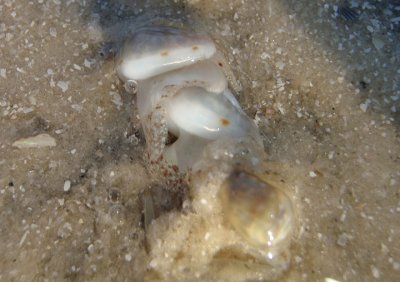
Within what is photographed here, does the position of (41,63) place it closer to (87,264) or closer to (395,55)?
(87,264)

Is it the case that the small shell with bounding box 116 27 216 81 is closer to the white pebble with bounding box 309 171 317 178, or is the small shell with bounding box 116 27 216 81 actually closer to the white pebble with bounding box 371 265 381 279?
the white pebble with bounding box 309 171 317 178

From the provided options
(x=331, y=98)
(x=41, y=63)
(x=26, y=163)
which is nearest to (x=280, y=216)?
(x=331, y=98)

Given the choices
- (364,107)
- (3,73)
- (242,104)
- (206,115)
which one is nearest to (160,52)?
(206,115)

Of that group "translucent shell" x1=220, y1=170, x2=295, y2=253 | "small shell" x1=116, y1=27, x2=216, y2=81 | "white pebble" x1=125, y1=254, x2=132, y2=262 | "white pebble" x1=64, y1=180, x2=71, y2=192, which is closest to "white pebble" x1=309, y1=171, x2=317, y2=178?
"translucent shell" x1=220, y1=170, x2=295, y2=253

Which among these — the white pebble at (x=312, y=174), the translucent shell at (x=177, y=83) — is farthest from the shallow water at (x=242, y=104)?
the translucent shell at (x=177, y=83)

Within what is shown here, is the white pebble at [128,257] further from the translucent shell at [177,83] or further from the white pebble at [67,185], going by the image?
the translucent shell at [177,83]

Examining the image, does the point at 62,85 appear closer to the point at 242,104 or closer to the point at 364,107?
the point at 242,104
